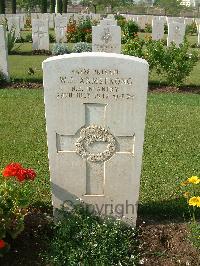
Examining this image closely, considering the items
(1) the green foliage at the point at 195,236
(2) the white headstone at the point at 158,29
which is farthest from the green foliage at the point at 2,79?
(2) the white headstone at the point at 158,29

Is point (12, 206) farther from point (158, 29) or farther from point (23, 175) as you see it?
point (158, 29)

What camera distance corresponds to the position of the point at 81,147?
3801 millimetres

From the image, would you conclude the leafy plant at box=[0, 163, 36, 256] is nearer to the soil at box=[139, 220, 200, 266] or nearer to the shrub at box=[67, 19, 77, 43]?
the soil at box=[139, 220, 200, 266]

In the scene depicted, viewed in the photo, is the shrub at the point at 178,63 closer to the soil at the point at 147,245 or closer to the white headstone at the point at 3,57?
the white headstone at the point at 3,57

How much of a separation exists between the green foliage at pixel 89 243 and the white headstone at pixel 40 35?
Result: 13.7 meters

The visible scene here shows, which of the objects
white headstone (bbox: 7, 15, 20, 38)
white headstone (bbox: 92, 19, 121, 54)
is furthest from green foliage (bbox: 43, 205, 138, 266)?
white headstone (bbox: 7, 15, 20, 38)

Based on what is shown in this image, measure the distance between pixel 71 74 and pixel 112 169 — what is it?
3.17ft

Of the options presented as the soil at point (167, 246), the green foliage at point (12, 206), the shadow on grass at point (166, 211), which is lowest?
the shadow on grass at point (166, 211)

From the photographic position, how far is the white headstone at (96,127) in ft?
11.5

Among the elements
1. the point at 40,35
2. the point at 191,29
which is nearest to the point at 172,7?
the point at 191,29

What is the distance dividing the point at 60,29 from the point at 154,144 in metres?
14.5

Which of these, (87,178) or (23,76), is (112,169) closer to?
(87,178)

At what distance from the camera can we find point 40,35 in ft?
55.5

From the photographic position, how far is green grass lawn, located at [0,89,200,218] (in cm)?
492
